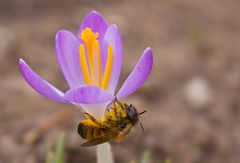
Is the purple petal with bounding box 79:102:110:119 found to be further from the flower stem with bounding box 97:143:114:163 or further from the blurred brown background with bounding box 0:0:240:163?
the blurred brown background with bounding box 0:0:240:163

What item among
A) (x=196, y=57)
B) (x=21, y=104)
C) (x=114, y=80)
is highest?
(x=196, y=57)

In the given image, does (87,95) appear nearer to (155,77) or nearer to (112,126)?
(112,126)

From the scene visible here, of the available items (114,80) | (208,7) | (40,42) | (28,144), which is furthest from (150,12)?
(114,80)

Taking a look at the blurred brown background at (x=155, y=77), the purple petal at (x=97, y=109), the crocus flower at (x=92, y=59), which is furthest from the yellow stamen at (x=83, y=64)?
the blurred brown background at (x=155, y=77)

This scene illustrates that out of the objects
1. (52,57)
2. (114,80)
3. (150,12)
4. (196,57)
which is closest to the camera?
(114,80)

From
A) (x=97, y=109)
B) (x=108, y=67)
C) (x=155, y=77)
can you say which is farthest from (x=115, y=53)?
(x=155, y=77)

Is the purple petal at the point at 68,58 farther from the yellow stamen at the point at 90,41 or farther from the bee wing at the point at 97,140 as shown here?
the bee wing at the point at 97,140

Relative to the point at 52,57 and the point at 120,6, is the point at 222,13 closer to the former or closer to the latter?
the point at 120,6

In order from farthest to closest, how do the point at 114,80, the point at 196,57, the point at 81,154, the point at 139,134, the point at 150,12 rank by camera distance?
the point at 150,12 → the point at 196,57 → the point at 139,134 → the point at 81,154 → the point at 114,80
